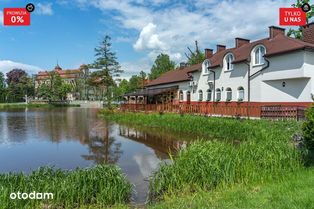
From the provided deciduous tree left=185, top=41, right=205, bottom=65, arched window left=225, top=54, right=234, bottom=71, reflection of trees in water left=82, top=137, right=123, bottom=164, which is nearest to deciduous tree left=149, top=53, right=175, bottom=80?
deciduous tree left=185, top=41, right=205, bottom=65

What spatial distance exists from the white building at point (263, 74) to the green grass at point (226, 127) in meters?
5.69

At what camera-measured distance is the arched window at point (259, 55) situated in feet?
72.7

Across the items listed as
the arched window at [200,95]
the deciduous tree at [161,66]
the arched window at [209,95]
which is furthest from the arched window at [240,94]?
the deciduous tree at [161,66]

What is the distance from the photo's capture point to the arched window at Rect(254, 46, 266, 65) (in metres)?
22.2

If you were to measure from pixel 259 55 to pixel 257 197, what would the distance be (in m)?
18.9

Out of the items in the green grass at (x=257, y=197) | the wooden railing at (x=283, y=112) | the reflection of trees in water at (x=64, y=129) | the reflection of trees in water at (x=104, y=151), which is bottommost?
the reflection of trees in water at (x=104, y=151)

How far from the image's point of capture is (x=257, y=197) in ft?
17.4

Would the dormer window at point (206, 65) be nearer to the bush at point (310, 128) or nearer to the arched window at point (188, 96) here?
the arched window at point (188, 96)

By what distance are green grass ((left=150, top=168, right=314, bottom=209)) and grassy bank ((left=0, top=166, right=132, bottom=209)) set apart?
0.94 metres

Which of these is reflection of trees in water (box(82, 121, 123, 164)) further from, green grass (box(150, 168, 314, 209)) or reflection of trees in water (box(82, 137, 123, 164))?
green grass (box(150, 168, 314, 209))

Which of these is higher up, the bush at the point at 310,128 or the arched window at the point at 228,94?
the arched window at the point at 228,94

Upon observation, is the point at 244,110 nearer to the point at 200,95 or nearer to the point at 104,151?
the point at 200,95

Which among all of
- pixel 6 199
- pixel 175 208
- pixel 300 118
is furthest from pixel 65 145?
pixel 300 118

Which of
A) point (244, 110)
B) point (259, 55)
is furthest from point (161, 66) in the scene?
point (244, 110)
